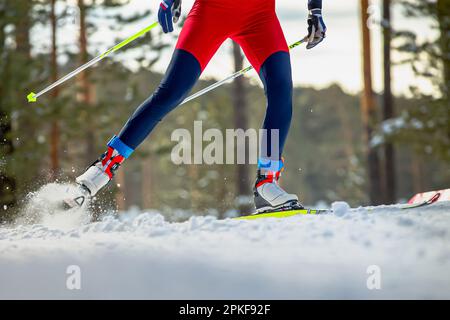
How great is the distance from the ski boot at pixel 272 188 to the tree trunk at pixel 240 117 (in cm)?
1054

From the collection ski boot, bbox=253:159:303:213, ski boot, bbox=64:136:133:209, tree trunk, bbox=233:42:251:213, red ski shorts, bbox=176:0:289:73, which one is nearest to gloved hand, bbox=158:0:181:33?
red ski shorts, bbox=176:0:289:73

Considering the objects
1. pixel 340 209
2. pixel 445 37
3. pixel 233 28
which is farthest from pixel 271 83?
pixel 445 37

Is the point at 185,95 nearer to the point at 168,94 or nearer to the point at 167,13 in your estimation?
the point at 168,94

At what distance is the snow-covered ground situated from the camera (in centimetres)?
211

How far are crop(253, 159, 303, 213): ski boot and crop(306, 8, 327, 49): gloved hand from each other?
2.59ft

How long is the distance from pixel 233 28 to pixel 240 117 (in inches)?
477

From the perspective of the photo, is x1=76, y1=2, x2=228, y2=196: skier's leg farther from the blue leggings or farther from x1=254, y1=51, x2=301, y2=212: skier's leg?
x1=254, y1=51, x2=301, y2=212: skier's leg

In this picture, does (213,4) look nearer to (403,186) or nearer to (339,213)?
(339,213)

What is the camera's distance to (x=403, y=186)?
39.9 m

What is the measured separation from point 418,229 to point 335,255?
487 millimetres

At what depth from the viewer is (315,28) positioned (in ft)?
11.9

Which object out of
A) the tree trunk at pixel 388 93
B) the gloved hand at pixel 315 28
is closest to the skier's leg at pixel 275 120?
the gloved hand at pixel 315 28

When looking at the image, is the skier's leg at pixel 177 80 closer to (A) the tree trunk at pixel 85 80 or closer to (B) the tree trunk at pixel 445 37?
(B) the tree trunk at pixel 445 37

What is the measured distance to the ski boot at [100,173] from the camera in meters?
3.42
